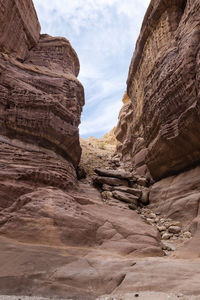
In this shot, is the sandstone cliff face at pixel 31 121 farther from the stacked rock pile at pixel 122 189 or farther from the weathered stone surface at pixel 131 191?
the weathered stone surface at pixel 131 191

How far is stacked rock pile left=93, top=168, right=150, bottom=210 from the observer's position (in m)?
9.55

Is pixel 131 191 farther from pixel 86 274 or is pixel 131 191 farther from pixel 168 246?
pixel 86 274

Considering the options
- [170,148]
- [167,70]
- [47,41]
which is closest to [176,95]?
[167,70]

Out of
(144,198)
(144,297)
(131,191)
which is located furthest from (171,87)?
(144,297)

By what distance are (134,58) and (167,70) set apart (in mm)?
6573

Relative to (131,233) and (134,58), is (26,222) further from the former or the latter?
(134,58)

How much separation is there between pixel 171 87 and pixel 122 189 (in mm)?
5317

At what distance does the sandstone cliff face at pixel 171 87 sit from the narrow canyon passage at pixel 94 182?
0.05 metres

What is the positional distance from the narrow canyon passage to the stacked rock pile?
0.06 m

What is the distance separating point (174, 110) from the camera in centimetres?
851

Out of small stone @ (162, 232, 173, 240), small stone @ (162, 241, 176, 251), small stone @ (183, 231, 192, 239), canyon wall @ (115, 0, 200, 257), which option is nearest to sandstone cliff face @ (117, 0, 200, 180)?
canyon wall @ (115, 0, 200, 257)

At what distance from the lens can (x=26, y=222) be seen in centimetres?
523

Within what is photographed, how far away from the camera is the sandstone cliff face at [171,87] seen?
7.66 metres

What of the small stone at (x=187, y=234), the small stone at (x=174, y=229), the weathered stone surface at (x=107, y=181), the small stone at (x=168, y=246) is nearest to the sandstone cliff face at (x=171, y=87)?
the weathered stone surface at (x=107, y=181)
